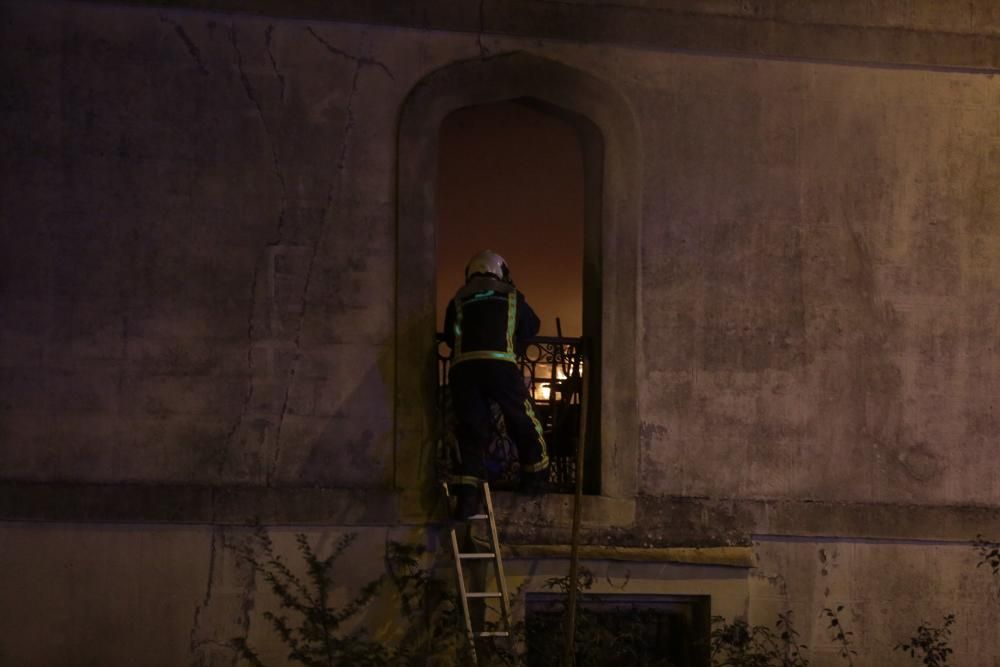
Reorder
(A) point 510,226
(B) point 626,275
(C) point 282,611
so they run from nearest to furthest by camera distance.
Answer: (C) point 282,611, (B) point 626,275, (A) point 510,226

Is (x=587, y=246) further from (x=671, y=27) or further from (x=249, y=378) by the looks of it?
(x=249, y=378)

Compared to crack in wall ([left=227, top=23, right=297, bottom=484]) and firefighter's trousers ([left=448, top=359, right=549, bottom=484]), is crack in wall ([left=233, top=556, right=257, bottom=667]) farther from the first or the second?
crack in wall ([left=227, top=23, right=297, bottom=484])

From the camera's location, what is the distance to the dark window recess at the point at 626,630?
9.06 m

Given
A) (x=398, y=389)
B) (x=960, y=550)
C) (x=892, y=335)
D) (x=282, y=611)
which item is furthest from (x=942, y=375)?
(x=282, y=611)

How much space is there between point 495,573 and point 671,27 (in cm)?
394

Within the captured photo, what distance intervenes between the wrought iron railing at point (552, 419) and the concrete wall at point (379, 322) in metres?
0.32

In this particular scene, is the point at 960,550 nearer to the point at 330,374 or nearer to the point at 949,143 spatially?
the point at 949,143

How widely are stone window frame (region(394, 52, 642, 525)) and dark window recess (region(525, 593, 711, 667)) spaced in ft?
2.04

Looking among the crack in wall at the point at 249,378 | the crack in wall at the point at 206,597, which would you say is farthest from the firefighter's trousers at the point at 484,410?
the crack in wall at the point at 206,597

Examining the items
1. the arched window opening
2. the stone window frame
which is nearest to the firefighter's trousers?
the stone window frame

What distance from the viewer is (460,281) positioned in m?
14.0

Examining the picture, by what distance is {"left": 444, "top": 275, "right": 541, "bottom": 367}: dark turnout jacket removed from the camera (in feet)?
30.3

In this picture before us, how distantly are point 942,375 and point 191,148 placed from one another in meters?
5.38

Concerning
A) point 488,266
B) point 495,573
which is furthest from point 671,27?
point 495,573
